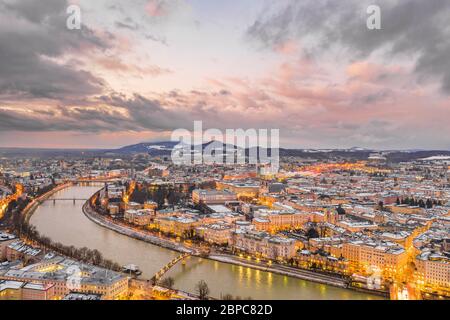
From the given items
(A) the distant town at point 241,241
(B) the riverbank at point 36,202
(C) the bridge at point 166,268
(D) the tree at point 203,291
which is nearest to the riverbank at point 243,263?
(A) the distant town at point 241,241

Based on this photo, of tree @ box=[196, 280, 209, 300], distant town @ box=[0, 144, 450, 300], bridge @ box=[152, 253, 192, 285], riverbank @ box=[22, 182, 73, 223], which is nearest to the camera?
tree @ box=[196, 280, 209, 300]

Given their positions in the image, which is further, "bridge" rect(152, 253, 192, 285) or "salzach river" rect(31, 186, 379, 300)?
"bridge" rect(152, 253, 192, 285)

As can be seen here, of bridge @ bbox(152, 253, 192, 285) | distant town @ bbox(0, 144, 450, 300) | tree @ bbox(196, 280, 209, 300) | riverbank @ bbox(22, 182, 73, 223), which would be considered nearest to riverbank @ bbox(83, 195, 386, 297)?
distant town @ bbox(0, 144, 450, 300)

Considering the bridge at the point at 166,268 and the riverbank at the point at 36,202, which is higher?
the riverbank at the point at 36,202

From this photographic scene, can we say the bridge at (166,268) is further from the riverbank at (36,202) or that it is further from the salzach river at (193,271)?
the riverbank at (36,202)

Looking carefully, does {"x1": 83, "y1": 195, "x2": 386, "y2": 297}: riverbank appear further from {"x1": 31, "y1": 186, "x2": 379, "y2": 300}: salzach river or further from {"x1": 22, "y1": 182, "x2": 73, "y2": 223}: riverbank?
{"x1": 22, "y1": 182, "x2": 73, "y2": 223}: riverbank

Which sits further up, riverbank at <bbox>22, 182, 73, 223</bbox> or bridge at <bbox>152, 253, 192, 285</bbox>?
riverbank at <bbox>22, 182, 73, 223</bbox>

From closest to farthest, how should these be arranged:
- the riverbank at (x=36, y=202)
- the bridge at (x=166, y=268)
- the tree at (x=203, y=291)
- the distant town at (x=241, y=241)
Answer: the tree at (x=203, y=291) < the distant town at (x=241, y=241) < the bridge at (x=166, y=268) < the riverbank at (x=36, y=202)

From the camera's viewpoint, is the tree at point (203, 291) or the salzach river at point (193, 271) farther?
the salzach river at point (193, 271)
